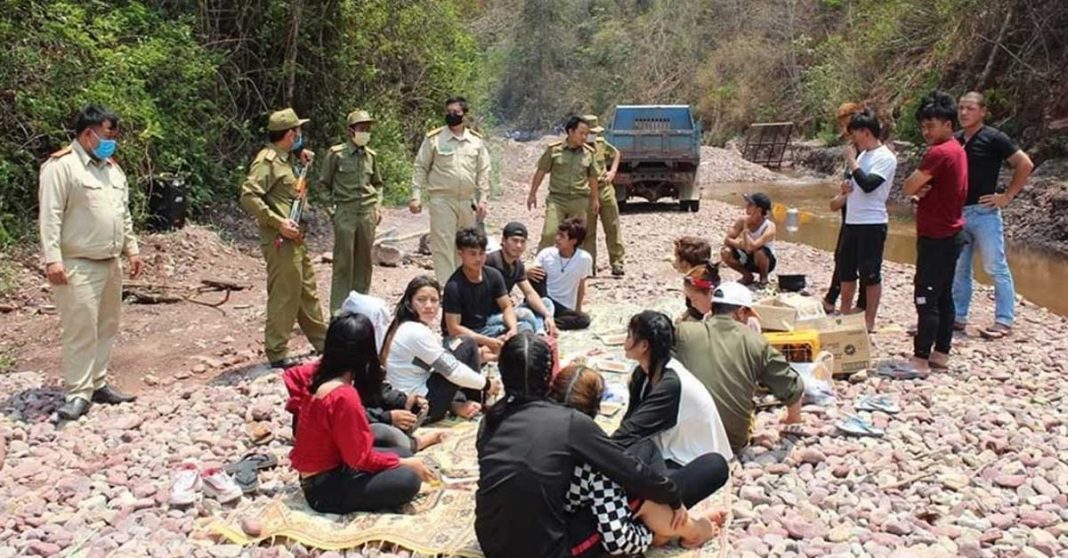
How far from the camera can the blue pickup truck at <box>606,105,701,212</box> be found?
49.1 ft

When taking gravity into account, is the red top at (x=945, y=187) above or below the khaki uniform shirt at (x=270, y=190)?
above

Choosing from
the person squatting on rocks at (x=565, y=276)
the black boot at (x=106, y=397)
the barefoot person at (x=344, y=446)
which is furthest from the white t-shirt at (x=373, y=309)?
the person squatting on rocks at (x=565, y=276)

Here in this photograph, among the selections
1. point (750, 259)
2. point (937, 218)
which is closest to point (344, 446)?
point (937, 218)

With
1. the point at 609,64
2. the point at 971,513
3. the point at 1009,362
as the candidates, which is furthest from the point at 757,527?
the point at 609,64

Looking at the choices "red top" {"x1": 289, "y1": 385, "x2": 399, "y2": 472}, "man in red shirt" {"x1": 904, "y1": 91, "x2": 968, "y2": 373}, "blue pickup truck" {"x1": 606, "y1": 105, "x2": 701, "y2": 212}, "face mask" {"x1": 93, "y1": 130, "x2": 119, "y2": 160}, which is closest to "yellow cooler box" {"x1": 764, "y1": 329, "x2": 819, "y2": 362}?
"man in red shirt" {"x1": 904, "y1": 91, "x2": 968, "y2": 373}

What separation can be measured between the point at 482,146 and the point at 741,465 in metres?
4.02

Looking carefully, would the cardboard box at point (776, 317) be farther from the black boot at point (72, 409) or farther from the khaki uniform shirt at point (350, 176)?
the black boot at point (72, 409)

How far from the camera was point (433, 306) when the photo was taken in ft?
15.0

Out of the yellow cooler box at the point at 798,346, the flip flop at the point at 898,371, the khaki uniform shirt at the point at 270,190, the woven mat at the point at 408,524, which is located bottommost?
the woven mat at the point at 408,524

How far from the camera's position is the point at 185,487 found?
381cm

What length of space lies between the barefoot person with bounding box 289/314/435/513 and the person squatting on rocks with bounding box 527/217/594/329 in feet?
10.3

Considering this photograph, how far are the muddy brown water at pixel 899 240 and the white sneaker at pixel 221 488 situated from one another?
863 cm

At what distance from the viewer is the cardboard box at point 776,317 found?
5406 millimetres

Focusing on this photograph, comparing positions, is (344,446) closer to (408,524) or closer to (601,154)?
(408,524)
